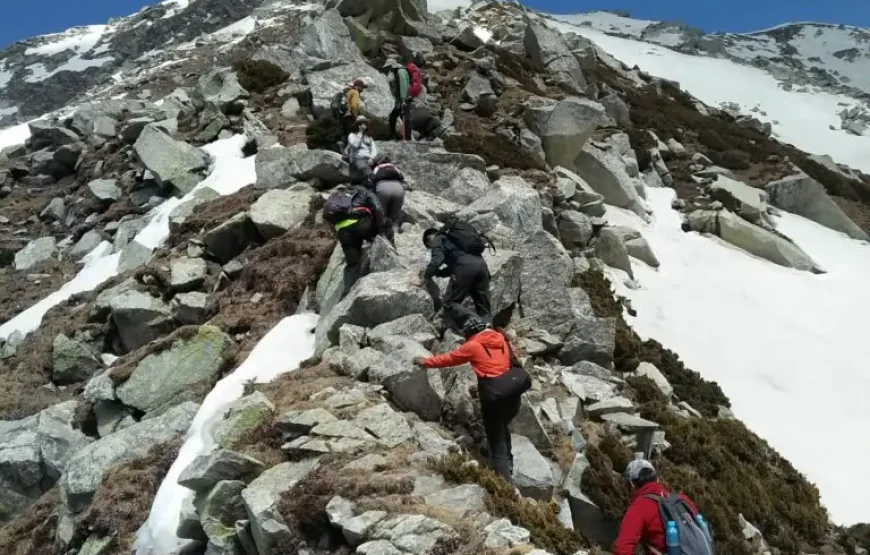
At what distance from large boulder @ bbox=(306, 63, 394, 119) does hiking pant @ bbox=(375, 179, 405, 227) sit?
30.7ft

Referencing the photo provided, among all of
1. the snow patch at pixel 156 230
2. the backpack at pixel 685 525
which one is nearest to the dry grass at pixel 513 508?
the backpack at pixel 685 525

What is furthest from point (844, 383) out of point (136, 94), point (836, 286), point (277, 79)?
point (136, 94)

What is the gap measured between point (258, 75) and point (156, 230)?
961cm

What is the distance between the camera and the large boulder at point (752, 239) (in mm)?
21438

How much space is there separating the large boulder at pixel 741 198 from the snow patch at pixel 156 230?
1702cm

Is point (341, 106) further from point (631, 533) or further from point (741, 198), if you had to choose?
point (741, 198)

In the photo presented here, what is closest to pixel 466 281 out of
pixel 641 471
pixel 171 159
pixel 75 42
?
pixel 641 471

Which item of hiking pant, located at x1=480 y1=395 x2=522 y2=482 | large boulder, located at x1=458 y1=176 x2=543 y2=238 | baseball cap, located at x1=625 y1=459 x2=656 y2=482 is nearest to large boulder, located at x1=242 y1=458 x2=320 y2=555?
hiking pant, located at x1=480 y1=395 x2=522 y2=482

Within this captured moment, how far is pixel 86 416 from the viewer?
1120 centimetres

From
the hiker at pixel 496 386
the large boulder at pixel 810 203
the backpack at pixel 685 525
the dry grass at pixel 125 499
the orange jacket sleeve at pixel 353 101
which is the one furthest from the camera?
the large boulder at pixel 810 203

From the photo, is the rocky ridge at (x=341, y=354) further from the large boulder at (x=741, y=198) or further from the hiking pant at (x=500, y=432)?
the hiking pant at (x=500, y=432)

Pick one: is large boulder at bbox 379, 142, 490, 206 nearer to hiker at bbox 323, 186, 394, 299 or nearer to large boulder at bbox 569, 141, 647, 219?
hiker at bbox 323, 186, 394, 299

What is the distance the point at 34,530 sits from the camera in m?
9.28

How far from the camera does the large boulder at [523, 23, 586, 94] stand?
32594 mm
